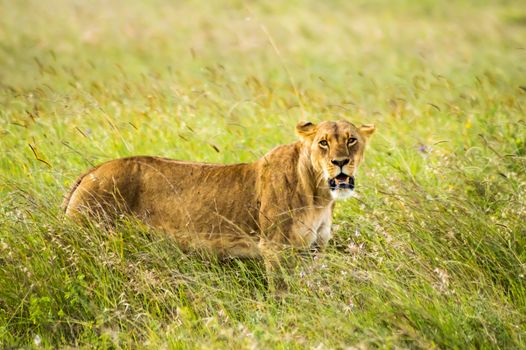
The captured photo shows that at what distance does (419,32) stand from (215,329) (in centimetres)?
1866

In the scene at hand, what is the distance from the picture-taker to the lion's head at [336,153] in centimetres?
548

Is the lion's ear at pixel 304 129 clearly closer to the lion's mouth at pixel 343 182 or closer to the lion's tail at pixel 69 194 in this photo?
the lion's mouth at pixel 343 182

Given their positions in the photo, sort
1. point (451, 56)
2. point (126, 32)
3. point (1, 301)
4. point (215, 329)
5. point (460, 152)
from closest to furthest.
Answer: point (215, 329) < point (1, 301) < point (460, 152) < point (451, 56) < point (126, 32)

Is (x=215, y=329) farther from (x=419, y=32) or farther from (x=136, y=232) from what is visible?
(x=419, y=32)

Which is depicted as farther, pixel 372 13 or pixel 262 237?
pixel 372 13

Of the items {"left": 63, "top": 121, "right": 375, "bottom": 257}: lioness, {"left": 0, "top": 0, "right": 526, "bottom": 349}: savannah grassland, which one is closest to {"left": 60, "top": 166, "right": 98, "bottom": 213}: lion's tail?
{"left": 63, "top": 121, "right": 375, "bottom": 257}: lioness

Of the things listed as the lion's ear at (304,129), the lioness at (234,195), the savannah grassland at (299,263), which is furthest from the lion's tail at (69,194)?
the lion's ear at (304,129)

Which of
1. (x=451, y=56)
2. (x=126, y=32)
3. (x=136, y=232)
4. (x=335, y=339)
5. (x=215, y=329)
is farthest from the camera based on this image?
(x=126, y=32)

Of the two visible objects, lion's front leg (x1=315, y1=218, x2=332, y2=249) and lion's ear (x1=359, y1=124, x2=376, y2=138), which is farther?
lion's ear (x1=359, y1=124, x2=376, y2=138)

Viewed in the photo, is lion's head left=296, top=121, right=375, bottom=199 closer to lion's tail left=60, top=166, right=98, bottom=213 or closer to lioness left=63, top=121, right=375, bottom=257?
lioness left=63, top=121, right=375, bottom=257

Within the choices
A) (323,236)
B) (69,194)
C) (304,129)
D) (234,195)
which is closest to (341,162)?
(304,129)

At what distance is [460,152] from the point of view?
7699mm

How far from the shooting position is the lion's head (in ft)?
18.0

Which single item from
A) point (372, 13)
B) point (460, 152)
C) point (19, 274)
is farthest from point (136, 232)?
point (372, 13)
